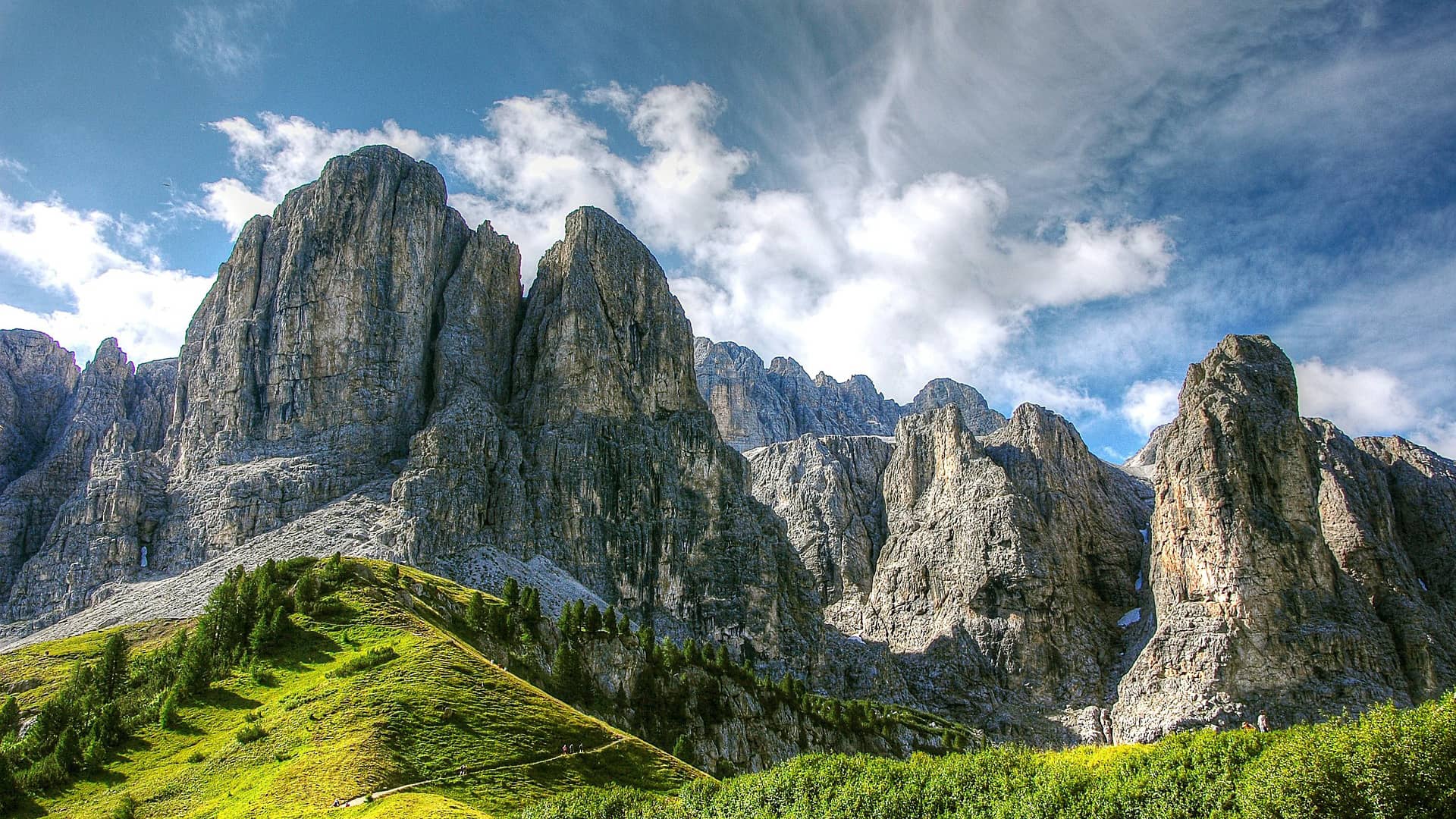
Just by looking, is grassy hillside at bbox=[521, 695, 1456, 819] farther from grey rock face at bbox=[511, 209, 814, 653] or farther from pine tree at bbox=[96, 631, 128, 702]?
grey rock face at bbox=[511, 209, 814, 653]

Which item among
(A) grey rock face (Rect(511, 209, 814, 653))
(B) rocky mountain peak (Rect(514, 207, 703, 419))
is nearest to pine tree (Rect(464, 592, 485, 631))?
(A) grey rock face (Rect(511, 209, 814, 653))

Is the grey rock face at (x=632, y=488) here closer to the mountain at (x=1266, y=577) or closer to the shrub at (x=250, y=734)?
the mountain at (x=1266, y=577)

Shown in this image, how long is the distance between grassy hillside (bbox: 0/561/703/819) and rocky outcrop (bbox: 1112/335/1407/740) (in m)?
119

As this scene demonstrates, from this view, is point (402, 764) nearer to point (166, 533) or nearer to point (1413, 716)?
point (1413, 716)

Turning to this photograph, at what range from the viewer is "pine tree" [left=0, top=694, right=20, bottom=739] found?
223 ft

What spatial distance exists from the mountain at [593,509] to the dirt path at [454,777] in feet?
228

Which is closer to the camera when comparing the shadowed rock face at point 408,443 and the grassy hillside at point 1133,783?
the grassy hillside at point 1133,783

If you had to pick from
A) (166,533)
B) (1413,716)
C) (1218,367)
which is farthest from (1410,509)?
(166,533)

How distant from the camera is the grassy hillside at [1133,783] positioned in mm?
42688

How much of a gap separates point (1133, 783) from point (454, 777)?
122 feet

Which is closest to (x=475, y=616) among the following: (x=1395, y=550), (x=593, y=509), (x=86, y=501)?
(x=593, y=509)

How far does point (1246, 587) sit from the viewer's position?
15650 cm

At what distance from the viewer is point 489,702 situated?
66812 mm

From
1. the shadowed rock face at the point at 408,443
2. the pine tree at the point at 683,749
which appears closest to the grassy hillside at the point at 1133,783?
the pine tree at the point at 683,749
